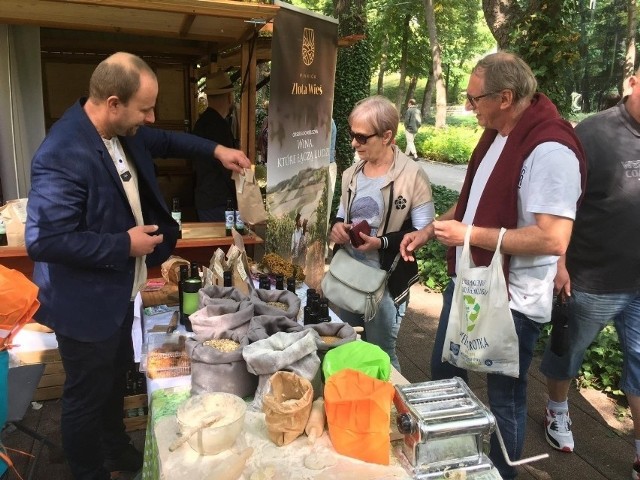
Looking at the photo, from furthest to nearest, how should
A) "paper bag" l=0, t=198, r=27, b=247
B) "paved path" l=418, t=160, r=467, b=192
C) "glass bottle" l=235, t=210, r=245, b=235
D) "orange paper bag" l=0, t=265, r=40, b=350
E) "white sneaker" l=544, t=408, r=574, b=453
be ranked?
"paved path" l=418, t=160, r=467, b=192 → "glass bottle" l=235, t=210, r=245, b=235 → "paper bag" l=0, t=198, r=27, b=247 → "white sneaker" l=544, t=408, r=574, b=453 → "orange paper bag" l=0, t=265, r=40, b=350

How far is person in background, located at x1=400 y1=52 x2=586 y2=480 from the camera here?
6.01 ft

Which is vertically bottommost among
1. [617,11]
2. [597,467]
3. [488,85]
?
[597,467]

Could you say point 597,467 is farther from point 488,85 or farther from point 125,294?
point 125,294

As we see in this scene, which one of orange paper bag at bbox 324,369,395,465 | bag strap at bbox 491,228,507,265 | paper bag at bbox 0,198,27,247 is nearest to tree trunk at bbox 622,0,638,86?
bag strap at bbox 491,228,507,265

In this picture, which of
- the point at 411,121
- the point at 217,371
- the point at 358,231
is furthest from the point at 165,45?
the point at 411,121

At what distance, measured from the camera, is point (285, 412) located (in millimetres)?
1441

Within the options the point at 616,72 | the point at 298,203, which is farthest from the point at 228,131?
the point at 616,72

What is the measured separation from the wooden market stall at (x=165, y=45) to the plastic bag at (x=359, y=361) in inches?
107

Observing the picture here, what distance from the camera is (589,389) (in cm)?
372

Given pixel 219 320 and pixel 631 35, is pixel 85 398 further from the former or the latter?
pixel 631 35

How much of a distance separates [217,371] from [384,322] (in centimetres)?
137

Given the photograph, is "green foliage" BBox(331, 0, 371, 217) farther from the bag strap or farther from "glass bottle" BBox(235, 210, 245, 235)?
the bag strap

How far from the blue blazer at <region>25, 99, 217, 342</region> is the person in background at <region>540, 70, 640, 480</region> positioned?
212 cm

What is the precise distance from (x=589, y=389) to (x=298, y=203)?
2.69m
